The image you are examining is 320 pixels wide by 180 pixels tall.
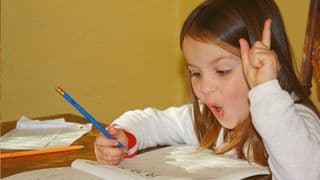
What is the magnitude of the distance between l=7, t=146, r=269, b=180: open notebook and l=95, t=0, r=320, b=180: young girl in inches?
1.7

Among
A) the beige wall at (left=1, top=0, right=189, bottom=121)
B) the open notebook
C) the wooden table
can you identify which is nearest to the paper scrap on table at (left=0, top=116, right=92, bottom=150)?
the wooden table

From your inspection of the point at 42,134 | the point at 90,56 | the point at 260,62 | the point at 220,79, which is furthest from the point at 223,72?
the point at 90,56

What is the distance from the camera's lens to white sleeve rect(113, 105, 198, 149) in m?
0.94

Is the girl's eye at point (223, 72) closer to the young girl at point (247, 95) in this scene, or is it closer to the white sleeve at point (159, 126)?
the young girl at point (247, 95)

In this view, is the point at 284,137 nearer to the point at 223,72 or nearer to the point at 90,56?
the point at 223,72

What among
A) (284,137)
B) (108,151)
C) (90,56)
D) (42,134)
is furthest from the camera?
(90,56)

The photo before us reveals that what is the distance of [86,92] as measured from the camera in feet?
6.00

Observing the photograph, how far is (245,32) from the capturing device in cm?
82

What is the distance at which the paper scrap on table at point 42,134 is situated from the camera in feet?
2.96

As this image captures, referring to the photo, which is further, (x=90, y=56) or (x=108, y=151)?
(x=90, y=56)

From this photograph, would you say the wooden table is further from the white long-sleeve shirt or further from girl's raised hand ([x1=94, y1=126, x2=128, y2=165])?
the white long-sleeve shirt

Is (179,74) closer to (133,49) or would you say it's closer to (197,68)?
(133,49)

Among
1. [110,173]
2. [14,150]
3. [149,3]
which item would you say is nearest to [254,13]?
[110,173]

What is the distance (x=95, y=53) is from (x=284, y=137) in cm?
124
